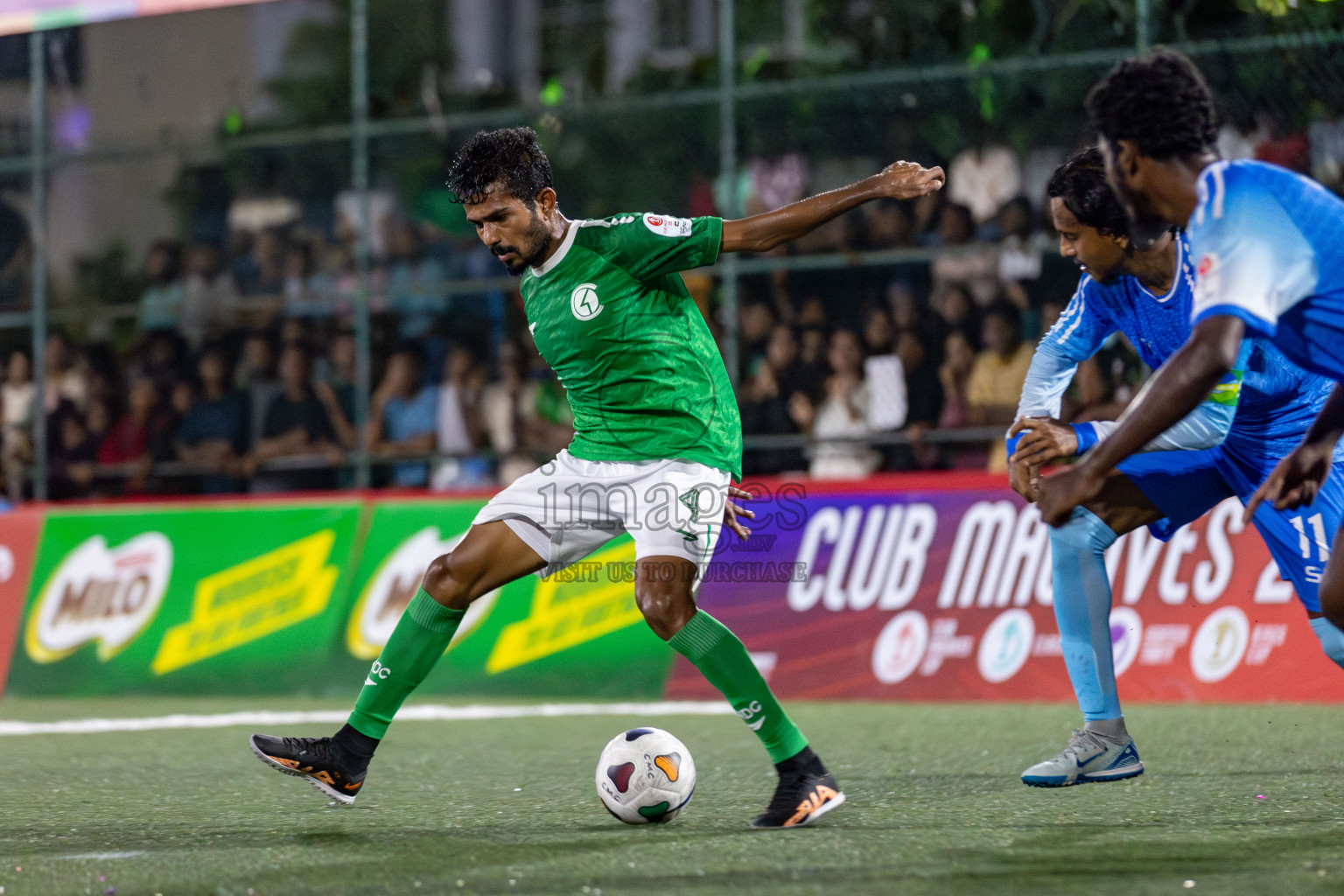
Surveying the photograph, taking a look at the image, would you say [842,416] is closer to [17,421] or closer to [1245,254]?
[17,421]

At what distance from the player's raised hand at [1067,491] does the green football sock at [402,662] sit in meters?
2.01

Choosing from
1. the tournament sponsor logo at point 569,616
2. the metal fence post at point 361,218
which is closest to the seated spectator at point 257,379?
the metal fence post at point 361,218

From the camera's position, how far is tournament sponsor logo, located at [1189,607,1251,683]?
8320 millimetres

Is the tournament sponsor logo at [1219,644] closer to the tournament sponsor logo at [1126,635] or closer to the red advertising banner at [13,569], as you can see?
the tournament sponsor logo at [1126,635]

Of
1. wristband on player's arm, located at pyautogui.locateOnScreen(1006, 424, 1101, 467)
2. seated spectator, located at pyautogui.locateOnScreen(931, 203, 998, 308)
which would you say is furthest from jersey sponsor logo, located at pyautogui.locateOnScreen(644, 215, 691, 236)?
seated spectator, located at pyautogui.locateOnScreen(931, 203, 998, 308)

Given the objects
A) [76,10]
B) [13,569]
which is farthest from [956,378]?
[76,10]

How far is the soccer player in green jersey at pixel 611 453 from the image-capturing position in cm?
492

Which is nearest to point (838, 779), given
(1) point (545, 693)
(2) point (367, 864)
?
(2) point (367, 864)

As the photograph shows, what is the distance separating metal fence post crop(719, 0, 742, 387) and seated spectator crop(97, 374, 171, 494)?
4.60 metres

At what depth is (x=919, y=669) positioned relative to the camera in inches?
352

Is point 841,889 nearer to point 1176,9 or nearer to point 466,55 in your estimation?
point 1176,9

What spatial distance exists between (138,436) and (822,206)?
8937 millimetres

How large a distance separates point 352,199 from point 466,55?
1.42 metres

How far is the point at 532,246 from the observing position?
5078mm
